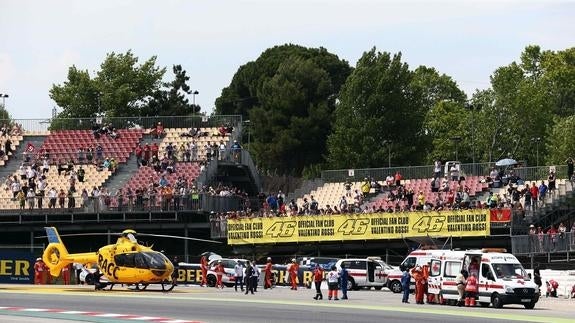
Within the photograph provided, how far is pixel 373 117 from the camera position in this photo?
323 feet

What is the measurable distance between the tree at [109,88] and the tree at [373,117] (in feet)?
61.1

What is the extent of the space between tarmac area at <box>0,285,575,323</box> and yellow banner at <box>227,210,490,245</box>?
9426mm

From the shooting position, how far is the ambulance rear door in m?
51.6

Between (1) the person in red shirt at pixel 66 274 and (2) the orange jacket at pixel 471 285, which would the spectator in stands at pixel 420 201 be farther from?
(2) the orange jacket at pixel 471 285

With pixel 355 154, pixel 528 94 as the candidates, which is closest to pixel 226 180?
pixel 355 154

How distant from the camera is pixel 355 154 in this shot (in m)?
97.6

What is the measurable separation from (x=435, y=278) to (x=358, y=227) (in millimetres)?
19330

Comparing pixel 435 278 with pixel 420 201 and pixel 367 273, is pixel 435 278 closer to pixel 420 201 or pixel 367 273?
pixel 367 273

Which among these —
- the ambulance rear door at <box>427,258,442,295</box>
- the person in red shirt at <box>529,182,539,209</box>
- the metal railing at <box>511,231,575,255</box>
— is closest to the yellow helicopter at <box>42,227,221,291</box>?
the ambulance rear door at <box>427,258,442,295</box>

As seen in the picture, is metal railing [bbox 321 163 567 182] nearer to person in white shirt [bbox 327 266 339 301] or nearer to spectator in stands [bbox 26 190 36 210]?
spectator in stands [bbox 26 190 36 210]

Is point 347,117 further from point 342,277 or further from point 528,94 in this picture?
point 342,277

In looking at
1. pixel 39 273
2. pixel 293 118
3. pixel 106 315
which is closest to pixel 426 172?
pixel 39 273

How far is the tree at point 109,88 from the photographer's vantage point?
359 feet

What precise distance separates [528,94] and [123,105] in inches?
1210
